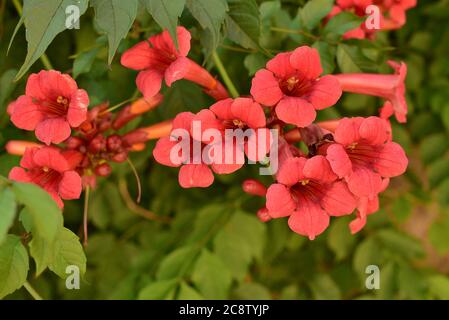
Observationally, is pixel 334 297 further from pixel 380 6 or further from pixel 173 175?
pixel 380 6

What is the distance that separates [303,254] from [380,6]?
4.52ft

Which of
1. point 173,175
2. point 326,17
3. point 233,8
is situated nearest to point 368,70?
point 326,17

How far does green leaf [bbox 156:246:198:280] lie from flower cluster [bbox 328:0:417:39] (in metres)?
0.97

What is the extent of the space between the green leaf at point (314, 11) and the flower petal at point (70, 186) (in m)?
0.91

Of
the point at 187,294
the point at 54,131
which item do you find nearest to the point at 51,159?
the point at 54,131

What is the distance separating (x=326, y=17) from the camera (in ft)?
7.36

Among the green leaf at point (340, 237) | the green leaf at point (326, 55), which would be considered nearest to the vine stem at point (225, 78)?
the green leaf at point (326, 55)

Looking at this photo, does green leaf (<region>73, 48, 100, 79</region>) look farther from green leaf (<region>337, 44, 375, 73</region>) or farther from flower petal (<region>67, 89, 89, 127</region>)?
green leaf (<region>337, 44, 375, 73</region>)

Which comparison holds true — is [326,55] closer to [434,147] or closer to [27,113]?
[27,113]

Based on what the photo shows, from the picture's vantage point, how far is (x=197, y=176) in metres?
1.71

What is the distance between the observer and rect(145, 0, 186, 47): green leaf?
1.54 meters

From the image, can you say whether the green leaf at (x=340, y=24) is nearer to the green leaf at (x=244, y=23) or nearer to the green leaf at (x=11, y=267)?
the green leaf at (x=244, y=23)

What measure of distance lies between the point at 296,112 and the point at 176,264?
100 centimetres

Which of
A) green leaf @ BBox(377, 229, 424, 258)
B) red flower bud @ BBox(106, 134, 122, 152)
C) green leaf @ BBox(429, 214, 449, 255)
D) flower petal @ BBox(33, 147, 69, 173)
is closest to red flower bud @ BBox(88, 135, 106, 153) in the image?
red flower bud @ BBox(106, 134, 122, 152)
